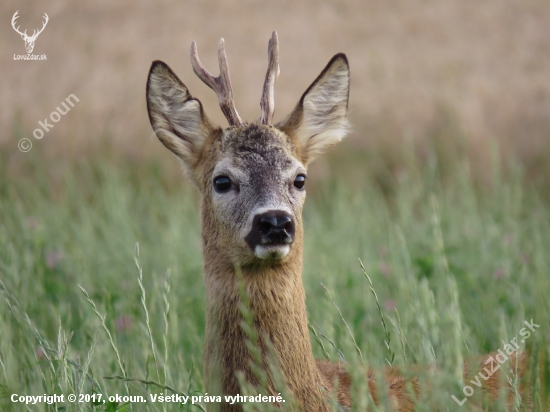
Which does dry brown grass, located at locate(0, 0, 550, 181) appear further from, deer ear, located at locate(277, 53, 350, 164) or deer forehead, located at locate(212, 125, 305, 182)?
deer forehead, located at locate(212, 125, 305, 182)

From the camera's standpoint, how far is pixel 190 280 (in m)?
6.03

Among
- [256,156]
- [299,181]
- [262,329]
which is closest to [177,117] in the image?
[256,156]

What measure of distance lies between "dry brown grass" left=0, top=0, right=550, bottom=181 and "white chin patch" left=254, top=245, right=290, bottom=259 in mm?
→ 7530

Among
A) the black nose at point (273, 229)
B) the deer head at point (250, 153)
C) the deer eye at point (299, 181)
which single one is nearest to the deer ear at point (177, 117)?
the deer head at point (250, 153)

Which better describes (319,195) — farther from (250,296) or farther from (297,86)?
(250,296)

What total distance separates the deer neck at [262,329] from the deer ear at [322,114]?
2.77ft

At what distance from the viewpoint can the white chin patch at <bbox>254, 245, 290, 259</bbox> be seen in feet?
10.9

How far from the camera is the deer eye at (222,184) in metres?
3.75

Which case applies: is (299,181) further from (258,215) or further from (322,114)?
(322,114)

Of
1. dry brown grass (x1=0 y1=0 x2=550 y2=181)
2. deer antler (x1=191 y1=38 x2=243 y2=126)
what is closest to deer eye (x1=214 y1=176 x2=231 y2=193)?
deer antler (x1=191 y1=38 x2=243 y2=126)

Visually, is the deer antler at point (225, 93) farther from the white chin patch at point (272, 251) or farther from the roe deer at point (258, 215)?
the white chin patch at point (272, 251)

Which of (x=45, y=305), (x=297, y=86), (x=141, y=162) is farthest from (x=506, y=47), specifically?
(x=45, y=305)

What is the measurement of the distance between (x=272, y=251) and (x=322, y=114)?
4.30 ft

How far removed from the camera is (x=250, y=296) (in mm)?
3426
